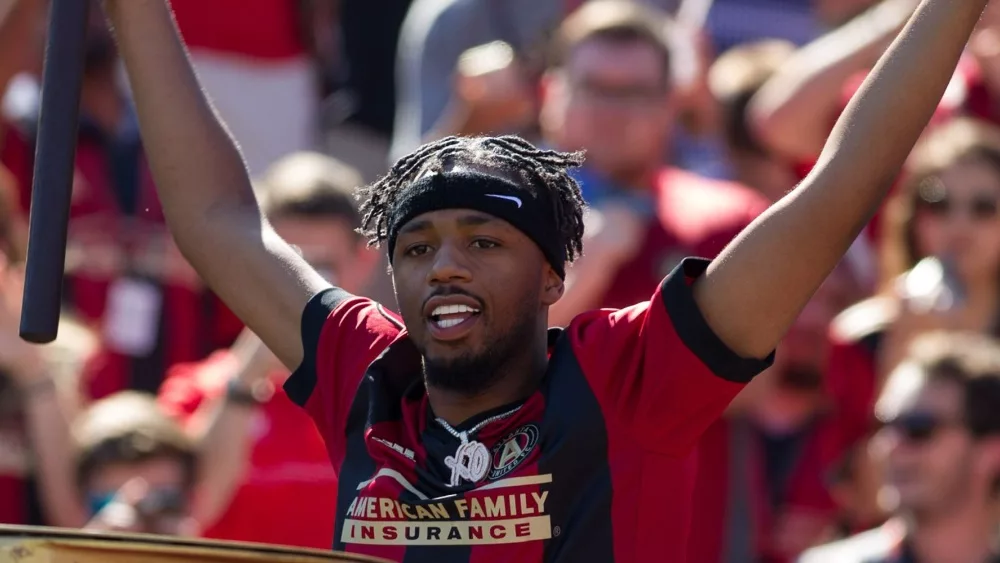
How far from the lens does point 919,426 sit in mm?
5676

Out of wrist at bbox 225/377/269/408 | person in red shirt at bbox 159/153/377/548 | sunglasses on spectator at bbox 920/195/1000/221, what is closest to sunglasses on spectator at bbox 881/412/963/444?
sunglasses on spectator at bbox 920/195/1000/221

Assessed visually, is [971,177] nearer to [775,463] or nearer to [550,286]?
[775,463]

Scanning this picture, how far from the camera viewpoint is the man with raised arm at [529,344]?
3.17 metres

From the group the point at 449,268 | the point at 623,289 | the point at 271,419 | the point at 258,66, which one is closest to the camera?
the point at 449,268

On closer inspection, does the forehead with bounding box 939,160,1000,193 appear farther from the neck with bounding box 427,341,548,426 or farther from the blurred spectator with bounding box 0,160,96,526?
the neck with bounding box 427,341,548,426

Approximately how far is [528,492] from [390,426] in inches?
13.7

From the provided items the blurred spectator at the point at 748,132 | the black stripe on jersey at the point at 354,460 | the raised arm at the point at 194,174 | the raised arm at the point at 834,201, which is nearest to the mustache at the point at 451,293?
the black stripe on jersey at the point at 354,460

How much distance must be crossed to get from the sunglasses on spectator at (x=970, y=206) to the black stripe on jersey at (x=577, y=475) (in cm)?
303

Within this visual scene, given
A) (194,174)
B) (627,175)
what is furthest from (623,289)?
(194,174)

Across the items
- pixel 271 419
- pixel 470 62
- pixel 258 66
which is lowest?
pixel 271 419

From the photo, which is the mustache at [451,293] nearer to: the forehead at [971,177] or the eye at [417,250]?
the eye at [417,250]

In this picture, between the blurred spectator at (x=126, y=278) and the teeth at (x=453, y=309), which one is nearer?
the teeth at (x=453, y=309)

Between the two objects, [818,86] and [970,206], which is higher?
[818,86]

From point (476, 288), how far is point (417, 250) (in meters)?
0.15
